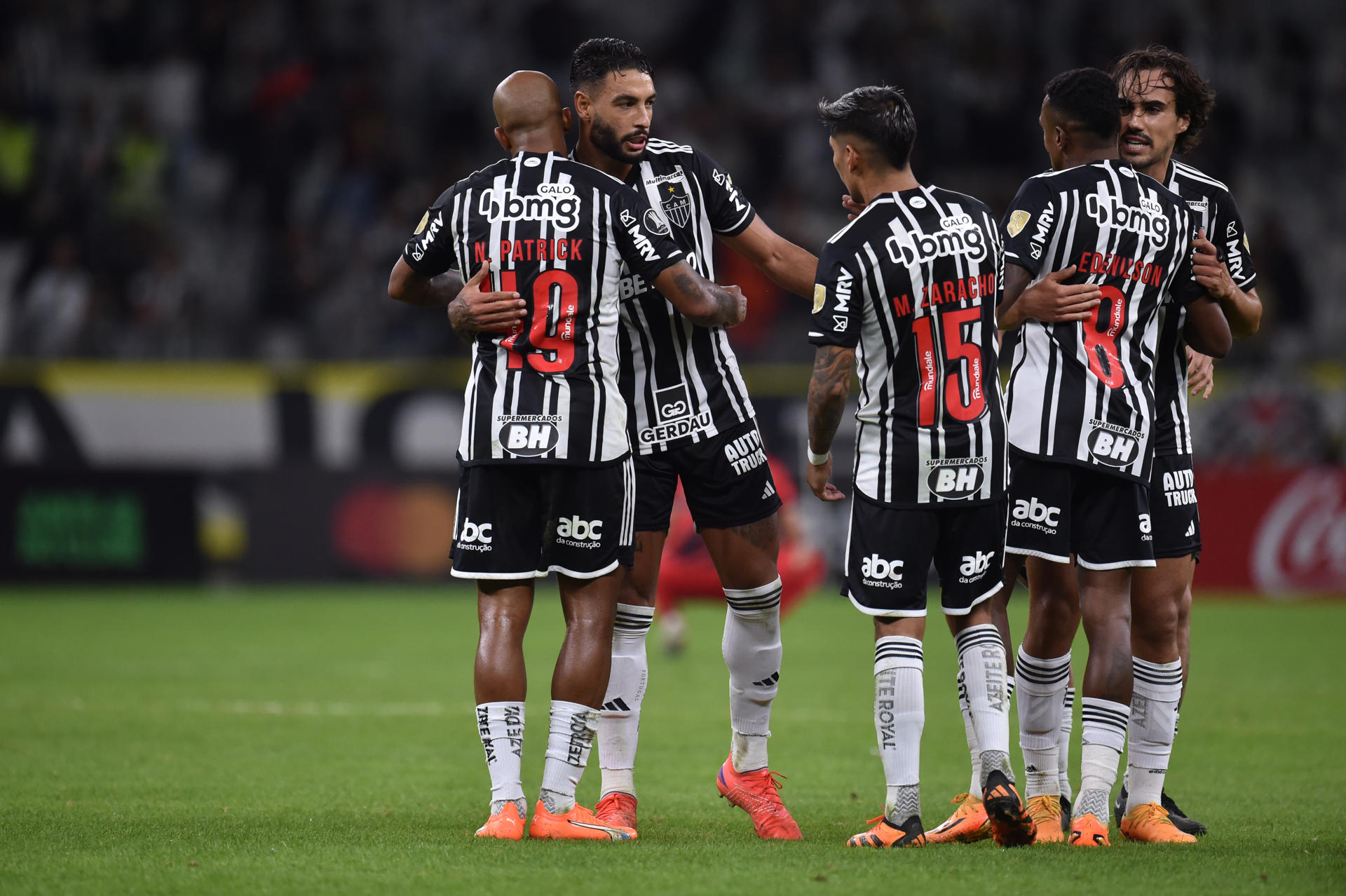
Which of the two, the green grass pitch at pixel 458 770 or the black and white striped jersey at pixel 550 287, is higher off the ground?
the black and white striped jersey at pixel 550 287

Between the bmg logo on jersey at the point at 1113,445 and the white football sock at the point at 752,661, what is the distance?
1214mm

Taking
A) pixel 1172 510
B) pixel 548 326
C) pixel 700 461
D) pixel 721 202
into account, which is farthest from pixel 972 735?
pixel 721 202

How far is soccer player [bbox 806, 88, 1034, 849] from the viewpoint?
4.57 meters

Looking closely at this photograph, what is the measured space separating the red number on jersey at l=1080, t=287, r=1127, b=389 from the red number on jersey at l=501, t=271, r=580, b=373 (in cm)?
165

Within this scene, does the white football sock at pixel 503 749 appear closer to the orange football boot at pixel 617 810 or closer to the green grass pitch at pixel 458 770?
the green grass pitch at pixel 458 770

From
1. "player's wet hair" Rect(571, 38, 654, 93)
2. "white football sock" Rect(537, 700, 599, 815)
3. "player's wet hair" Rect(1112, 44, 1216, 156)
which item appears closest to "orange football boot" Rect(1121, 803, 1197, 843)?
"white football sock" Rect(537, 700, 599, 815)

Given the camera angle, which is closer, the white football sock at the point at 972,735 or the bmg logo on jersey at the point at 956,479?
the bmg logo on jersey at the point at 956,479

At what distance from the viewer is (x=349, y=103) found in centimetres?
1914

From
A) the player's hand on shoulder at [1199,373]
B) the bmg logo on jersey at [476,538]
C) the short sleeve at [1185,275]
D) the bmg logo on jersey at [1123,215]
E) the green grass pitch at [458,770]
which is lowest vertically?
the green grass pitch at [458,770]

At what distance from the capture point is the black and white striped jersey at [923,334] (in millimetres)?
4559

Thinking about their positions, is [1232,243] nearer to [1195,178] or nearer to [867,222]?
[1195,178]

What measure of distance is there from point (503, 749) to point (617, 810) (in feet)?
1.71

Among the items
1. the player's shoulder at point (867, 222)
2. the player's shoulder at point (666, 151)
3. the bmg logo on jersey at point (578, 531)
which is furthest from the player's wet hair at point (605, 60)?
the bmg logo on jersey at point (578, 531)

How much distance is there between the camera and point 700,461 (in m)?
5.21
